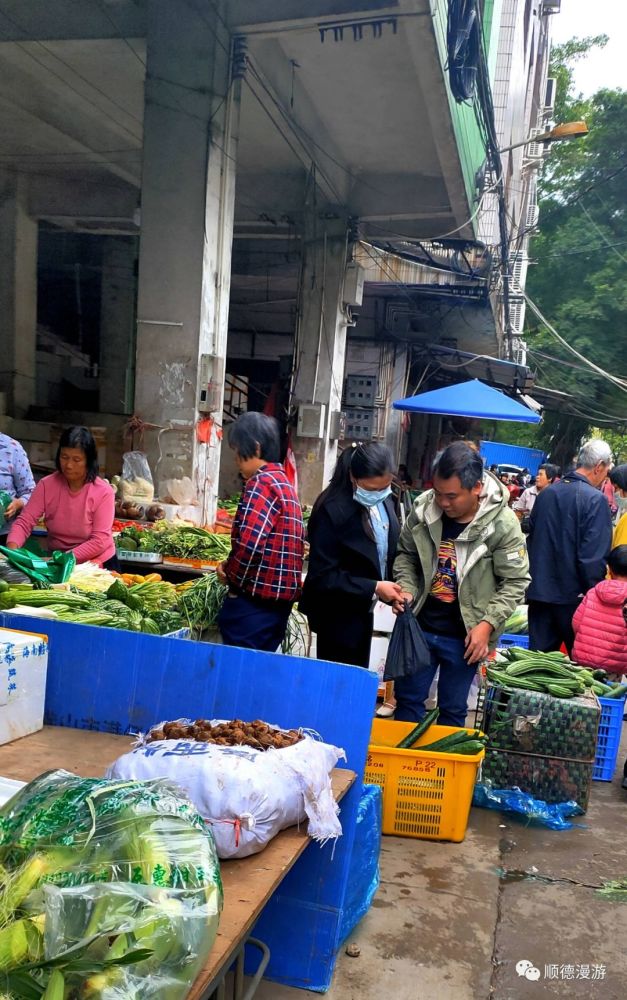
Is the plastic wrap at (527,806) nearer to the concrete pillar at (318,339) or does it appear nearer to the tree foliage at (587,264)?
the concrete pillar at (318,339)

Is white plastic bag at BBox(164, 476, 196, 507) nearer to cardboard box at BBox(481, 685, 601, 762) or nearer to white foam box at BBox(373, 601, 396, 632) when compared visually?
white foam box at BBox(373, 601, 396, 632)

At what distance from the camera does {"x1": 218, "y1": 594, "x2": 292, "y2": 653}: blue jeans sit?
3.82 metres

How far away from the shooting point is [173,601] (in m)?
4.70

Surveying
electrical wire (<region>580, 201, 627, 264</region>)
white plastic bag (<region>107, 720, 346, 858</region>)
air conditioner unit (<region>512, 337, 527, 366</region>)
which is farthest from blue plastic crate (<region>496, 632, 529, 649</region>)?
electrical wire (<region>580, 201, 627, 264</region>)

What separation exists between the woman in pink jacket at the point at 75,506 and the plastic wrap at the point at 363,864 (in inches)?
106

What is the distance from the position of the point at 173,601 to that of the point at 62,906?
11.1ft

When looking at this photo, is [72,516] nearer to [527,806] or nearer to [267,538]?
[267,538]

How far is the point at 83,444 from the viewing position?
15.6ft

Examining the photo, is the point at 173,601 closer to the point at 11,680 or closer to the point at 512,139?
the point at 11,680

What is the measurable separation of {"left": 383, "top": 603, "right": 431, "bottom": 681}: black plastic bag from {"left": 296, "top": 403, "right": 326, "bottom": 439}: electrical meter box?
8071 mm

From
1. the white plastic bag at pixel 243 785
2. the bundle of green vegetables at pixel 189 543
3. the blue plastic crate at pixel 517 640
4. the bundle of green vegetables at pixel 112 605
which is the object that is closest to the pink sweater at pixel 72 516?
the bundle of green vegetables at pixel 112 605

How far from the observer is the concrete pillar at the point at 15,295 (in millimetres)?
10523

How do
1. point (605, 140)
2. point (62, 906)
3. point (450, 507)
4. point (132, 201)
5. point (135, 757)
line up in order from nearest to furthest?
point (62, 906)
point (135, 757)
point (450, 507)
point (132, 201)
point (605, 140)

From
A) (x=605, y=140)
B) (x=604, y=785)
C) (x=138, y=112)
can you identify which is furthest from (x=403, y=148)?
(x=605, y=140)
